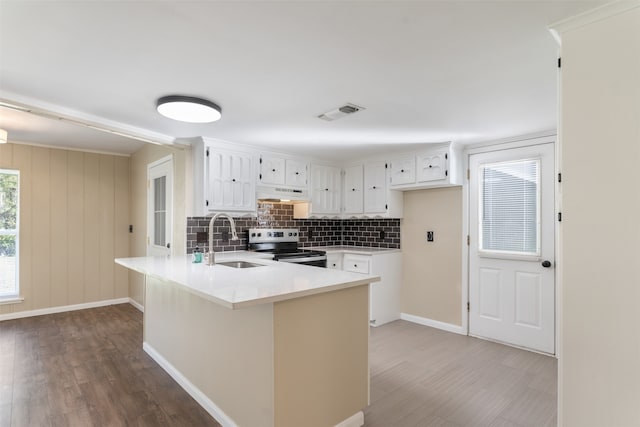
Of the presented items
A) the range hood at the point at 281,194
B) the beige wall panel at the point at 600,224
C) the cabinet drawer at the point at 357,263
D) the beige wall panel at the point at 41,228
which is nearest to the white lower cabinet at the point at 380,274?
the cabinet drawer at the point at 357,263

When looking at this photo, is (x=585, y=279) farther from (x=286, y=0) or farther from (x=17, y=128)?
(x=17, y=128)

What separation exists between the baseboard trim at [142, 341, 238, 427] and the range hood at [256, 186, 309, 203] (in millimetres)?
1942

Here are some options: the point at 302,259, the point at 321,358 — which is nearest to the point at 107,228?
the point at 302,259

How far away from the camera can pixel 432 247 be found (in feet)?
13.9

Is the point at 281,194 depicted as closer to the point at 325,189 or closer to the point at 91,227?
the point at 325,189

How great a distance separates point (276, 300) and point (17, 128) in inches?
157

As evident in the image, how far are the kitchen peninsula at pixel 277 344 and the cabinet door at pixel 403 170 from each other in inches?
86.9

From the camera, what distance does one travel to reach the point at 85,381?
8.80 feet

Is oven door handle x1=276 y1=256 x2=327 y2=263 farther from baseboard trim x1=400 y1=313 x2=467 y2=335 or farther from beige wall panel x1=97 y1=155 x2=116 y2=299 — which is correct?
beige wall panel x1=97 y1=155 x2=116 y2=299

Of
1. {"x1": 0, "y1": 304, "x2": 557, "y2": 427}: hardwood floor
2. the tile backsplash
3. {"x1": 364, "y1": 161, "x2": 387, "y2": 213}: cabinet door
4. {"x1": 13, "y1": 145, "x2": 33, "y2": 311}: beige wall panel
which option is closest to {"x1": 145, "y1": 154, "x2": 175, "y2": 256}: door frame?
the tile backsplash

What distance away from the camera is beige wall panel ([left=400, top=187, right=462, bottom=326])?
13.1ft

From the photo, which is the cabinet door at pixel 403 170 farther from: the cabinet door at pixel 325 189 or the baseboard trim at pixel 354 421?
the baseboard trim at pixel 354 421

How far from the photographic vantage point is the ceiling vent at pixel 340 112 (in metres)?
2.61

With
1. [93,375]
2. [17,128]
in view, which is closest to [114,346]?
[93,375]
